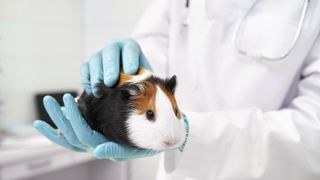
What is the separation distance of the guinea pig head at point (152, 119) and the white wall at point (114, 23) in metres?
1.16

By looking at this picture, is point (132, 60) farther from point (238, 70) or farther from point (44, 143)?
point (44, 143)

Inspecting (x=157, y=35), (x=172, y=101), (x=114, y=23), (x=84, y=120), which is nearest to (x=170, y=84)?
(x=172, y=101)

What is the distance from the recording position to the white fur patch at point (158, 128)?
443 mm

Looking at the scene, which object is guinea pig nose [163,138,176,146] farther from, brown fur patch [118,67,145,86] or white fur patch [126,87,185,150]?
brown fur patch [118,67,145,86]

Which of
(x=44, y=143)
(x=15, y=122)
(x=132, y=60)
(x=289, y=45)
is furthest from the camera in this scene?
(x=15, y=122)

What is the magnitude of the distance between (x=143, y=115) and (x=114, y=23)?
4.83ft

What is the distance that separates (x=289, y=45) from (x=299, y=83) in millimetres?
86

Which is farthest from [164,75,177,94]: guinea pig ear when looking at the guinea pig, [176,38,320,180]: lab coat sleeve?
[176,38,320,180]: lab coat sleeve

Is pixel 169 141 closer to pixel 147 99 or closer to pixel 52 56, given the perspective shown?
pixel 147 99

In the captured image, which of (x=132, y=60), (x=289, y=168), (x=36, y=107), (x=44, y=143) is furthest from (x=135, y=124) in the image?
(x=36, y=107)

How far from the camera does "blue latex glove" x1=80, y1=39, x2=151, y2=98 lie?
543 mm

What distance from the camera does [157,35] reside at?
0.92 m

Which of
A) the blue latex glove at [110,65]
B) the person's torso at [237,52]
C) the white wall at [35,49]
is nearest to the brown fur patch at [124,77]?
the blue latex glove at [110,65]

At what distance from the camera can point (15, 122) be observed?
5.72 ft
